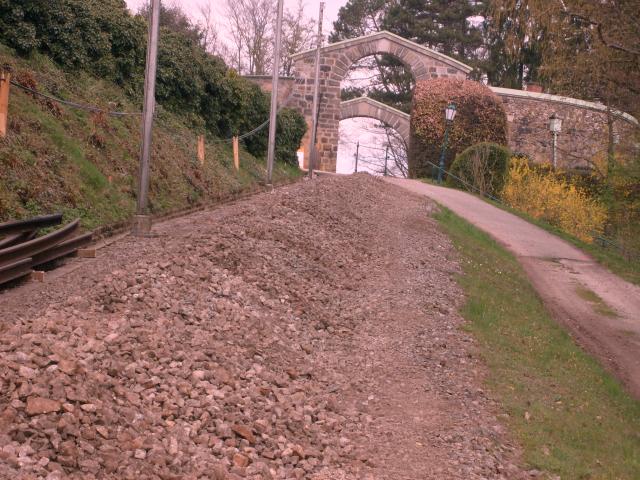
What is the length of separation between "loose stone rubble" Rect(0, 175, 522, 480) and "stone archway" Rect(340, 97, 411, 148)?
99.5 ft

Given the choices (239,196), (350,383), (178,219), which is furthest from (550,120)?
(350,383)

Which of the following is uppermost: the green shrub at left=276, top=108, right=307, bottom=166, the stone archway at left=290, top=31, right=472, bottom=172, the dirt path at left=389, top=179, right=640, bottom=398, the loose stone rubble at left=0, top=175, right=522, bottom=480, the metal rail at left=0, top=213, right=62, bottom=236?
the stone archway at left=290, top=31, right=472, bottom=172

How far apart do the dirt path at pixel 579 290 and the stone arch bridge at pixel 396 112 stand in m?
15.3

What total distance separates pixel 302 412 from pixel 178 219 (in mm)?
9188

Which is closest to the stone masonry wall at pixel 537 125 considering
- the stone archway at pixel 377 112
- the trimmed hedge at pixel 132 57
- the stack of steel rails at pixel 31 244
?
the stone archway at pixel 377 112

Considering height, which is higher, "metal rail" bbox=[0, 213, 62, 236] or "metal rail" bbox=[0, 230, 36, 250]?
"metal rail" bbox=[0, 213, 62, 236]

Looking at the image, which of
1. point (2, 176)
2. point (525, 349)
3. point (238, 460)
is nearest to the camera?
point (238, 460)

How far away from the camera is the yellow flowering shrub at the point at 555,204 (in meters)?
28.7

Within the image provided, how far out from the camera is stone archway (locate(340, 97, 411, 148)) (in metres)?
40.5

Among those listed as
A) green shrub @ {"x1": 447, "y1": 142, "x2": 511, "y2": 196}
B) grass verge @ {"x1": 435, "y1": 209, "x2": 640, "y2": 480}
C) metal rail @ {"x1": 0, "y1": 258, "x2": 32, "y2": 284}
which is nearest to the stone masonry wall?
green shrub @ {"x1": 447, "y1": 142, "x2": 511, "y2": 196}

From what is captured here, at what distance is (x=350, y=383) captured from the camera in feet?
→ 23.1

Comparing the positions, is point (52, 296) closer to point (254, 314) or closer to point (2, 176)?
point (254, 314)

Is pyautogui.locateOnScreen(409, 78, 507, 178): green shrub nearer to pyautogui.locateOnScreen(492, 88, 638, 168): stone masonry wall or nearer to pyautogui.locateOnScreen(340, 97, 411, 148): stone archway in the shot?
pyautogui.locateOnScreen(492, 88, 638, 168): stone masonry wall

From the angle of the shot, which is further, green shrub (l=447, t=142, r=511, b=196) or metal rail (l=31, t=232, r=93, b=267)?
green shrub (l=447, t=142, r=511, b=196)
